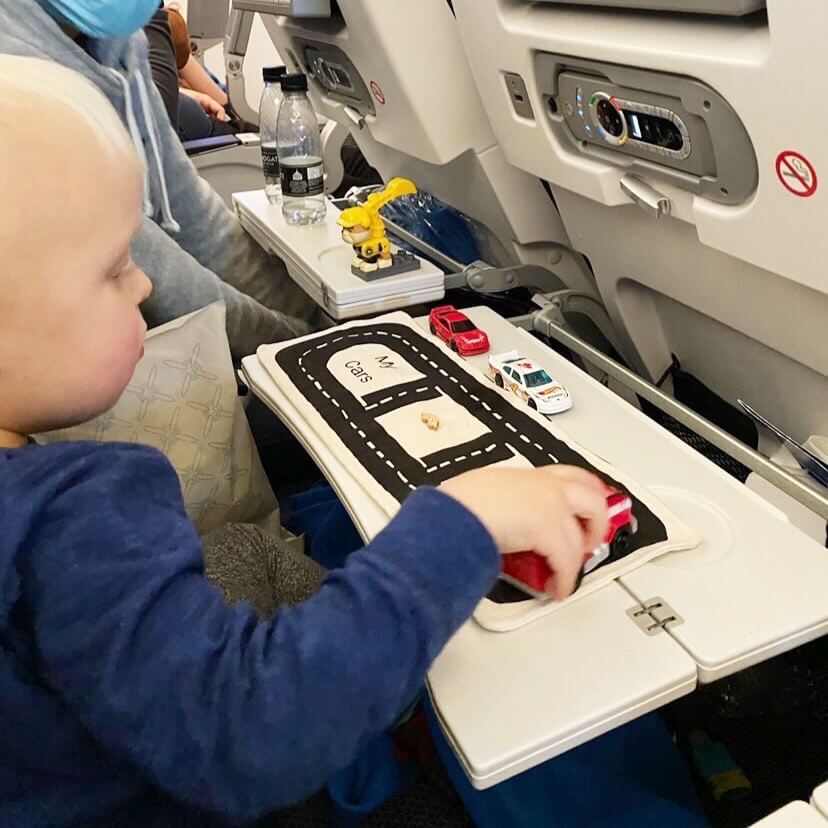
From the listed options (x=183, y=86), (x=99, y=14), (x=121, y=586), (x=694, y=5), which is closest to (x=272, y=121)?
(x=99, y=14)

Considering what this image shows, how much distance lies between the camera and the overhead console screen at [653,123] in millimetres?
745

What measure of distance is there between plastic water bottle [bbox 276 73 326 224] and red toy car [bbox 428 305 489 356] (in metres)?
0.41

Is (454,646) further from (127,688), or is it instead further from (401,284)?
(401,284)

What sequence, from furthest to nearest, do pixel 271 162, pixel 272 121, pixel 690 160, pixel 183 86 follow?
pixel 183 86
pixel 272 121
pixel 271 162
pixel 690 160

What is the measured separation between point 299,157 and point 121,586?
1097 mm

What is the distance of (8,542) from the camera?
1.60 feet

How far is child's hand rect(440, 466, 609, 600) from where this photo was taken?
601 millimetres

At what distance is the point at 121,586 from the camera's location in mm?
494

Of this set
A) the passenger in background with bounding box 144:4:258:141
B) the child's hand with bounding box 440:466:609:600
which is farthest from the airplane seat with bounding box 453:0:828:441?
the passenger in background with bounding box 144:4:258:141

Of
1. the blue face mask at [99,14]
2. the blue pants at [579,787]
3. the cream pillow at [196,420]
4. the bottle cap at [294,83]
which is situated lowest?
the blue pants at [579,787]

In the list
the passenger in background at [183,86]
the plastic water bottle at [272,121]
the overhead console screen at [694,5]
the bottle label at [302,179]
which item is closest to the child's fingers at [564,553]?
the overhead console screen at [694,5]

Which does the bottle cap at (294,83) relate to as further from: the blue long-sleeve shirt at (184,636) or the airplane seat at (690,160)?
the blue long-sleeve shirt at (184,636)

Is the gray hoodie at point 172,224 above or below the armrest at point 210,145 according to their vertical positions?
above

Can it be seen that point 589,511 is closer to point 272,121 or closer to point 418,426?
point 418,426
